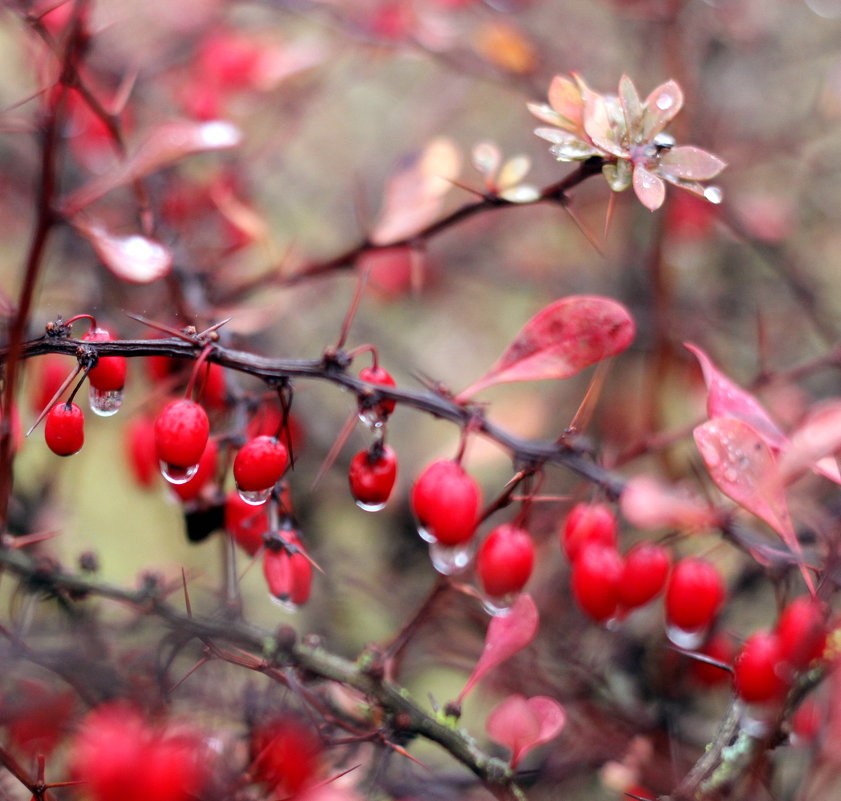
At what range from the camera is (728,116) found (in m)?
1.86

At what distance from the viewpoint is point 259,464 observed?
0.65 metres

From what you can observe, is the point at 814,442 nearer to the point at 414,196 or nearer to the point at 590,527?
the point at 590,527

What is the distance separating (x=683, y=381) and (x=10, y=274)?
128cm

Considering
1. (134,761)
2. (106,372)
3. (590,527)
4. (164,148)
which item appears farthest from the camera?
(164,148)

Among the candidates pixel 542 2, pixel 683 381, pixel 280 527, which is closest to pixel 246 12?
pixel 542 2

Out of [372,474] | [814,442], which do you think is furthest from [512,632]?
[814,442]

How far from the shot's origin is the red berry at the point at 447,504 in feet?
2.24

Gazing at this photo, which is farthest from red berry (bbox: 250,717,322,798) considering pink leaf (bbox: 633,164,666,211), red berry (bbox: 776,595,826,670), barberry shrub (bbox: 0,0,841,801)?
pink leaf (bbox: 633,164,666,211)

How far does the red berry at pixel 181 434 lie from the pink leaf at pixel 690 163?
1.30 feet

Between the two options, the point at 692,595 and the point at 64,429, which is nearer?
the point at 64,429

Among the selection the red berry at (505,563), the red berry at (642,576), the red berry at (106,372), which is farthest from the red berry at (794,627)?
the red berry at (106,372)

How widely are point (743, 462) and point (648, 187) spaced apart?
22 centimetres

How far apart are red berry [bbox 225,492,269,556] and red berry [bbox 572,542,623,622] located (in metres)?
0.28

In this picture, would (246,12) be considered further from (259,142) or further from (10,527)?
(10,527)
